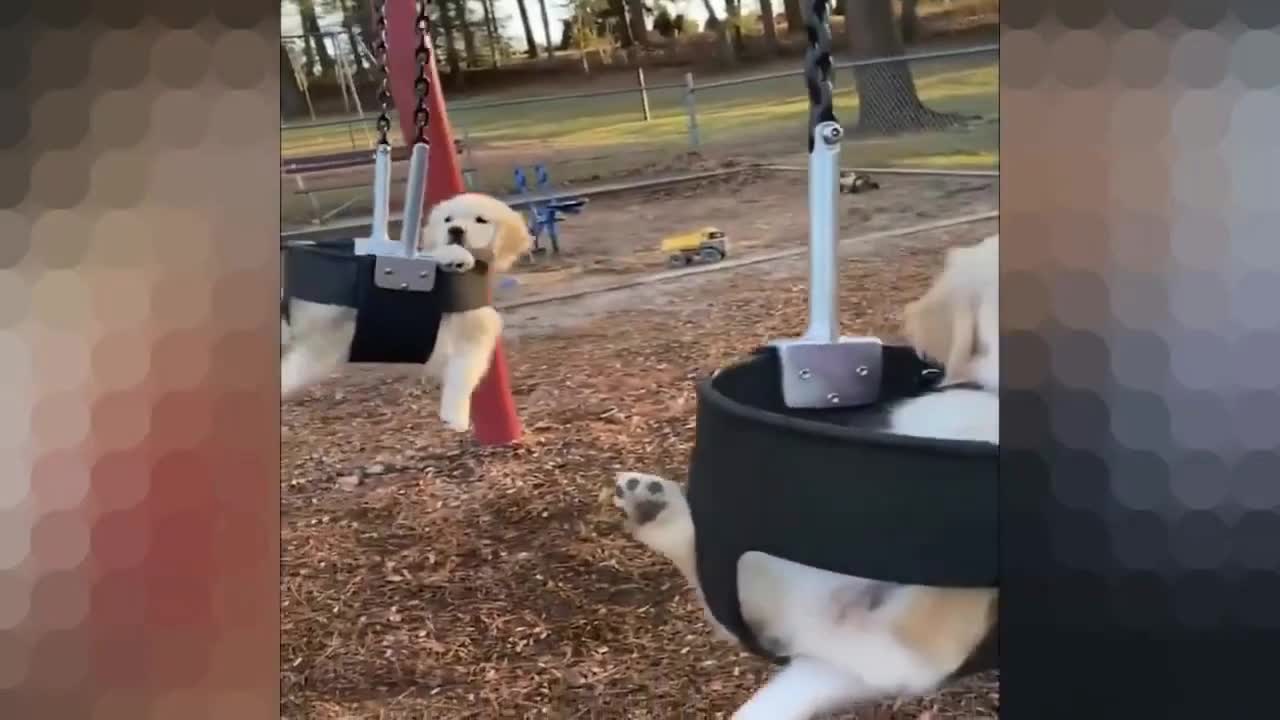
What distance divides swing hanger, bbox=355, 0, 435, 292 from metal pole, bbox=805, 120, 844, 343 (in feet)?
0.73

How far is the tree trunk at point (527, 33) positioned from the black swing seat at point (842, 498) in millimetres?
217

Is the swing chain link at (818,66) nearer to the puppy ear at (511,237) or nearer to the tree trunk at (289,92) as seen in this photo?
the puppy ear at (511,237)

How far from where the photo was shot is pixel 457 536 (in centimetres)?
68

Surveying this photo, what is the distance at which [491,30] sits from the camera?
0.64 m

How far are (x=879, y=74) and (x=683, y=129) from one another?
0.37 feet

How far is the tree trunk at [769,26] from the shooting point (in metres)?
0.62

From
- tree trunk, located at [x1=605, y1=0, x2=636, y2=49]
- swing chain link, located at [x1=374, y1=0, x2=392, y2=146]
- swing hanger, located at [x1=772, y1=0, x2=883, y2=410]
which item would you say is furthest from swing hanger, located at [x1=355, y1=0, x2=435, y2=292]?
swing hanger, located at [x1=772, y1=0, x2=883, y2=410]

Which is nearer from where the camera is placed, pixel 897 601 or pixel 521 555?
pixel 897 601

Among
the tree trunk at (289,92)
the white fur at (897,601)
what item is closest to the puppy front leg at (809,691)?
the white fur at (897,601)

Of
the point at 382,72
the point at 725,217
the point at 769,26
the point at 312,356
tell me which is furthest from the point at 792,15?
the point at 312,356

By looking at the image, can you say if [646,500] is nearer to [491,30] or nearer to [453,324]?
[453,324]
